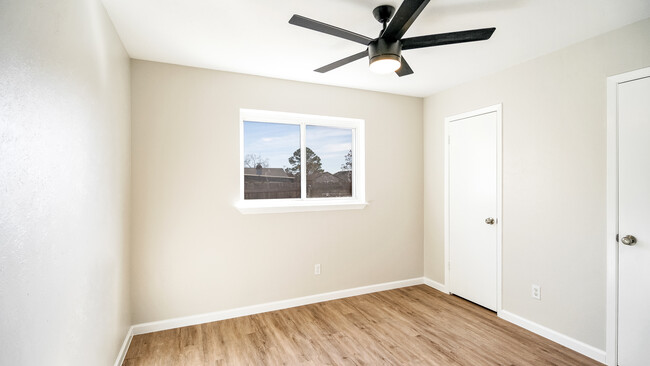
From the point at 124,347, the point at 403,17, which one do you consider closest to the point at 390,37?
the point at 403,17

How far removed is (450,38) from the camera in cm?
173

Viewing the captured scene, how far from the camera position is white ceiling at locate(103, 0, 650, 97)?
6.23 feet

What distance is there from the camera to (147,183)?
2.72m

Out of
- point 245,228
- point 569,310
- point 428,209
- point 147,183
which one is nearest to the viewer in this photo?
point 569,310

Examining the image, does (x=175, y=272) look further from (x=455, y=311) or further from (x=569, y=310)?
(x=569, y=310)

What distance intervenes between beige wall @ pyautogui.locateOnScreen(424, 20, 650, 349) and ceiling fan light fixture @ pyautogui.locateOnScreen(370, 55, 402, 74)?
1.70m

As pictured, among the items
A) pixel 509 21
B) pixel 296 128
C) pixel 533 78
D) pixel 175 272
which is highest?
pixel 509 21

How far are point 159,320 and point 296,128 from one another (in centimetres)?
235

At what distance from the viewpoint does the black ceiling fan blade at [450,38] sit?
1691mm

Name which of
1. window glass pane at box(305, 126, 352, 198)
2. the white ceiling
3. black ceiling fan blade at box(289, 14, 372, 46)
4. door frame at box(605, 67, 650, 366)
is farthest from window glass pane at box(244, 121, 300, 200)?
door frame at box(605, 67, 650, 366)

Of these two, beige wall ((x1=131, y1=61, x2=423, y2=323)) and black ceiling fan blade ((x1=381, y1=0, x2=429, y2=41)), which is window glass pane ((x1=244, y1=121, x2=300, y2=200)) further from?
black ceiling fan blade ((x1=381, y1=0, x2=429, y2=41))

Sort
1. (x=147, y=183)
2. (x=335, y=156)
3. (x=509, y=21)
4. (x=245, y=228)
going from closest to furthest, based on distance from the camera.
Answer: (x=509, y=21) < (x=147, y=183) < (x=245, y=228) < (x=335, y=156)

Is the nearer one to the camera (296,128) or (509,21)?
(509,21)

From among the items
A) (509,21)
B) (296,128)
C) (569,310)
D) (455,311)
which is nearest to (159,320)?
(296,128)
